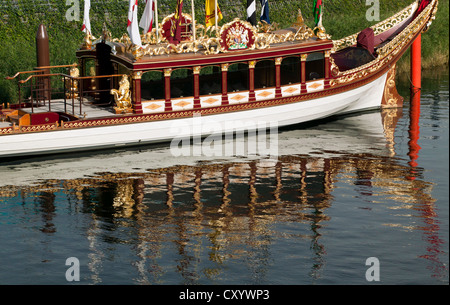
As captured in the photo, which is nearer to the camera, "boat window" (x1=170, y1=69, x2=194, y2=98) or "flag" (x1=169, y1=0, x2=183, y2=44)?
"flag" (x1=169, y1=0, x2=183, y2=44)

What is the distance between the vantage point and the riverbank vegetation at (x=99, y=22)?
147 ft

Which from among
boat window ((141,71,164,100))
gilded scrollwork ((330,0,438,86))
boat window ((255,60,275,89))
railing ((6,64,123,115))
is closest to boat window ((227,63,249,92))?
boat window ((255,60,275,89))

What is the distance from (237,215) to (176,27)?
11206 millimetres

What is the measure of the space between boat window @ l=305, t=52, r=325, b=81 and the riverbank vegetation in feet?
41.3

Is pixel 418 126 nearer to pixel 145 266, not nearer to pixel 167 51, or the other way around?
pixel 167 51

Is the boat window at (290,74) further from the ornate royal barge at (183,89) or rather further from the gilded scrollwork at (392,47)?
the gilded scrollwork at (392,47)

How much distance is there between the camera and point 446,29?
5100 centimetres

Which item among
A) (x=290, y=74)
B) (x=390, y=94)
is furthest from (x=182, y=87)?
(x=390, y=94)

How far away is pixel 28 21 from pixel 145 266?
30345 millimetres

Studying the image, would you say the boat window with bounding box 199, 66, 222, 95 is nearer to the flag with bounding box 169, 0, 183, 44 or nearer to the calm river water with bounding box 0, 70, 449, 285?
the flag with bounding box 169, 0, 183, 44

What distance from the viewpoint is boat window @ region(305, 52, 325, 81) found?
3728 centimetres

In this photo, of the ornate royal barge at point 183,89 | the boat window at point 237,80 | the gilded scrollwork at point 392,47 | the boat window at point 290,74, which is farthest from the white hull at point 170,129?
the boat window at point 237,80

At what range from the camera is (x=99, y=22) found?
165ft
